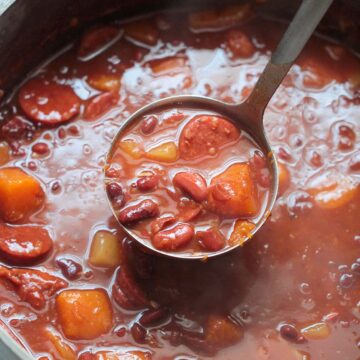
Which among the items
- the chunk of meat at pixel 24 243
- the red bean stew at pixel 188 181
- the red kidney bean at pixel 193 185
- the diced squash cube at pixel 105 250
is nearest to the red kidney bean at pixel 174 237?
the red bean stew at pixel 188 181

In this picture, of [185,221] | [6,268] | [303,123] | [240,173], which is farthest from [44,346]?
[303,123]

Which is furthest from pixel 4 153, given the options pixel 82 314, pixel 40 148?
pixel 82 314

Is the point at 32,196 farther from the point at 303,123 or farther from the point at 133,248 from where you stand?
the point at 303,123

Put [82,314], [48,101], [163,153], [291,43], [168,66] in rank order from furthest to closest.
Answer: [168,66]
[48,101]
[163,153]
[82,314]
[291,43]

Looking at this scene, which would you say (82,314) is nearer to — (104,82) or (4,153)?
(4,153)

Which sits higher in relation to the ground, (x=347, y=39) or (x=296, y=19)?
(x=296, y=19)

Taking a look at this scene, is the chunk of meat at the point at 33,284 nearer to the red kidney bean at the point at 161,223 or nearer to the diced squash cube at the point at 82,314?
the diced squash cube at the point at 82,314
